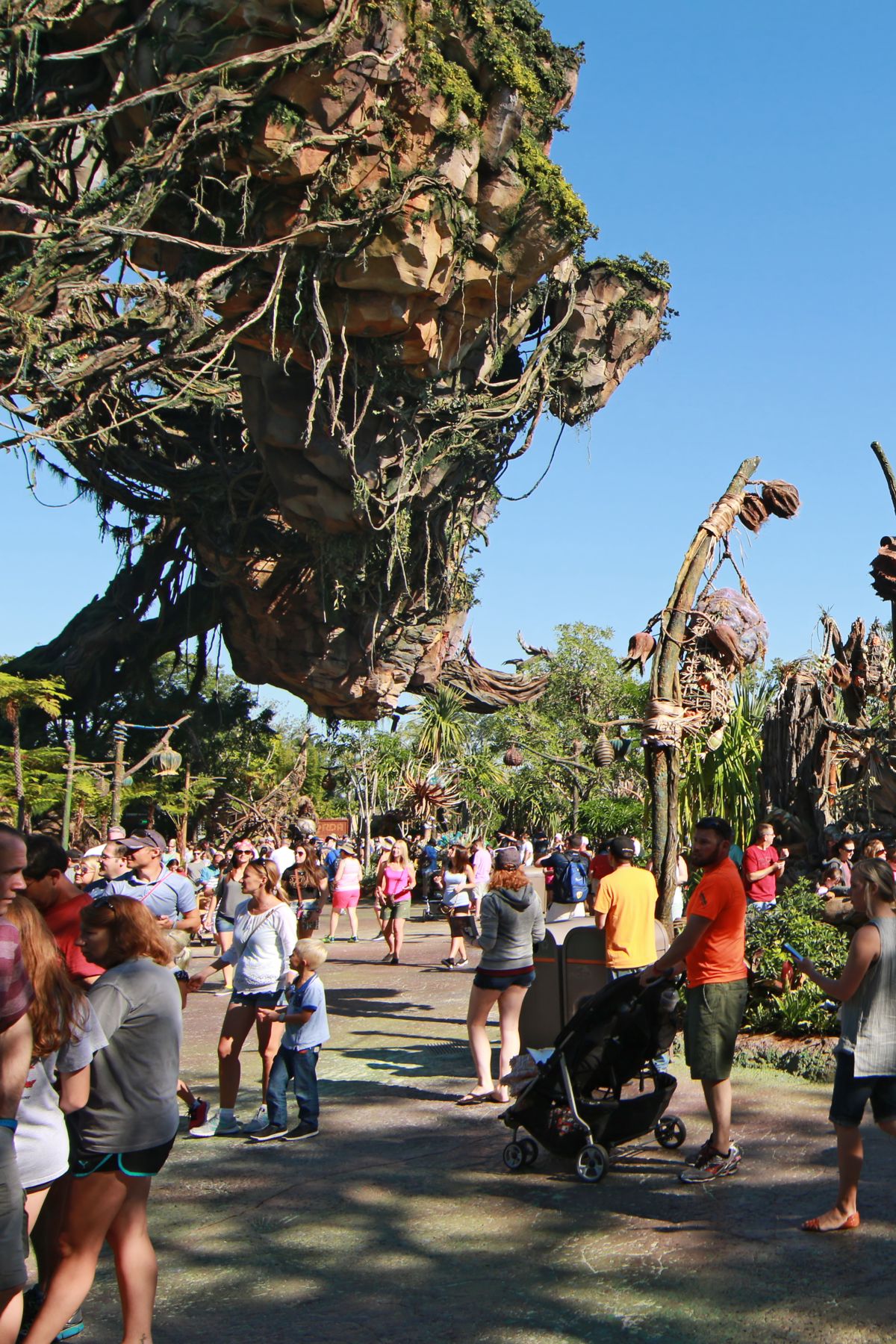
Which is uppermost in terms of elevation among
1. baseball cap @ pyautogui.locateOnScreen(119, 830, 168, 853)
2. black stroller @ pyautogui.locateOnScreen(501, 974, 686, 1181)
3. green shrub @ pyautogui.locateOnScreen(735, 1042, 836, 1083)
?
baseball cap @ pyautogui.locateOnScreen(119, 830, 168, 853)

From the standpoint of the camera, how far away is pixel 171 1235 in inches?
206

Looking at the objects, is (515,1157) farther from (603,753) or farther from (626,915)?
(603,753)

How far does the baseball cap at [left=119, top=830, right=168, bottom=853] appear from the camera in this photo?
24.9 feet

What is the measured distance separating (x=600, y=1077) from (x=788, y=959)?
3.53m

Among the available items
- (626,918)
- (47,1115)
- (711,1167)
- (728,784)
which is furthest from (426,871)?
(47,1115)

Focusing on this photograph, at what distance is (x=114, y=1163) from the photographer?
3768 millimetres

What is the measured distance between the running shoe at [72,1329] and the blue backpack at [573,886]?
1008 cm

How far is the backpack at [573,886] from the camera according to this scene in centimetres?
1402

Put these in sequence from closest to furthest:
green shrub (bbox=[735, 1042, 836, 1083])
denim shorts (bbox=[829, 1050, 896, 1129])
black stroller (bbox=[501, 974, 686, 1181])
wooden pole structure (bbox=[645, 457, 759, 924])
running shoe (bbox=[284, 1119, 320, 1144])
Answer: denim shorts (bbox=[829, 1050, 896, 1129]), black stroller (bbox=[501, 974, 686, 1181]), running shoe (bbox=[284, 1119, 320, 1144]), green shrub (bbox=[735, 1042, 836, 1083]), wooden pole structure (bbox=[645, 457, 759, 924])

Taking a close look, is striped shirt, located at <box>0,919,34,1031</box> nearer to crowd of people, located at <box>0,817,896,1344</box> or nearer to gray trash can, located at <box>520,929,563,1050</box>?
crowd of people, located at <box>0,817,896,1344</box>

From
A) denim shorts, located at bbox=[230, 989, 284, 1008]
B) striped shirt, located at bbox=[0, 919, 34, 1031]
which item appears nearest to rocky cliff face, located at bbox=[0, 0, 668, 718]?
denim shorts, located at bbox=[230, 989, 284, 1008]

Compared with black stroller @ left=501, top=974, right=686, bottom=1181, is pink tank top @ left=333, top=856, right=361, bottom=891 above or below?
above

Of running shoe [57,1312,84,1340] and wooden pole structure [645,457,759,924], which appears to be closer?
running shoe [57,1312,84,1340]

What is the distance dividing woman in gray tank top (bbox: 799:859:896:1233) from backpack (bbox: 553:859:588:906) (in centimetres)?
906
